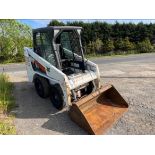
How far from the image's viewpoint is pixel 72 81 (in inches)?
254

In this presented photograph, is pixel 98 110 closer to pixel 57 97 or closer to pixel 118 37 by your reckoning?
pixel 57 97

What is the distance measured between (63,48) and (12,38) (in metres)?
13.4

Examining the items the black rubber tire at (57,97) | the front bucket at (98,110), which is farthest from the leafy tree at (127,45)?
the black rubber tire at (57,97)

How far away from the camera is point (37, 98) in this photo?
788 cm

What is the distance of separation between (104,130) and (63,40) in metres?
3.55

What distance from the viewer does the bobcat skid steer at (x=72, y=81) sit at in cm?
568

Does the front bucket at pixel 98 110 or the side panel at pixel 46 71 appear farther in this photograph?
the side panel at pixel 46 71

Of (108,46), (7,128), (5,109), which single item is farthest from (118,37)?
(7,128)

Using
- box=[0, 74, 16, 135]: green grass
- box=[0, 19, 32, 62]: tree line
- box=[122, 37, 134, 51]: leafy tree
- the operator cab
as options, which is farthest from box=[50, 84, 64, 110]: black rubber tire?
box=[122, 37, 134, 51]: leafy tree

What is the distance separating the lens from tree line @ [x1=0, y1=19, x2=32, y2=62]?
19.6 metres

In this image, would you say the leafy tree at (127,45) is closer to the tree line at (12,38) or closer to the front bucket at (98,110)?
the tree line at (12,38)

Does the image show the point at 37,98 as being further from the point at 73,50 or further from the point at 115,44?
the point at 115,44

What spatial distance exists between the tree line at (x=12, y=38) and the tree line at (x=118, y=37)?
24.0ft

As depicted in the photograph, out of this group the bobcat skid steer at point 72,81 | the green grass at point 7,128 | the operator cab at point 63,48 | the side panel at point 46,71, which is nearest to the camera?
the green grass at point 7,128
